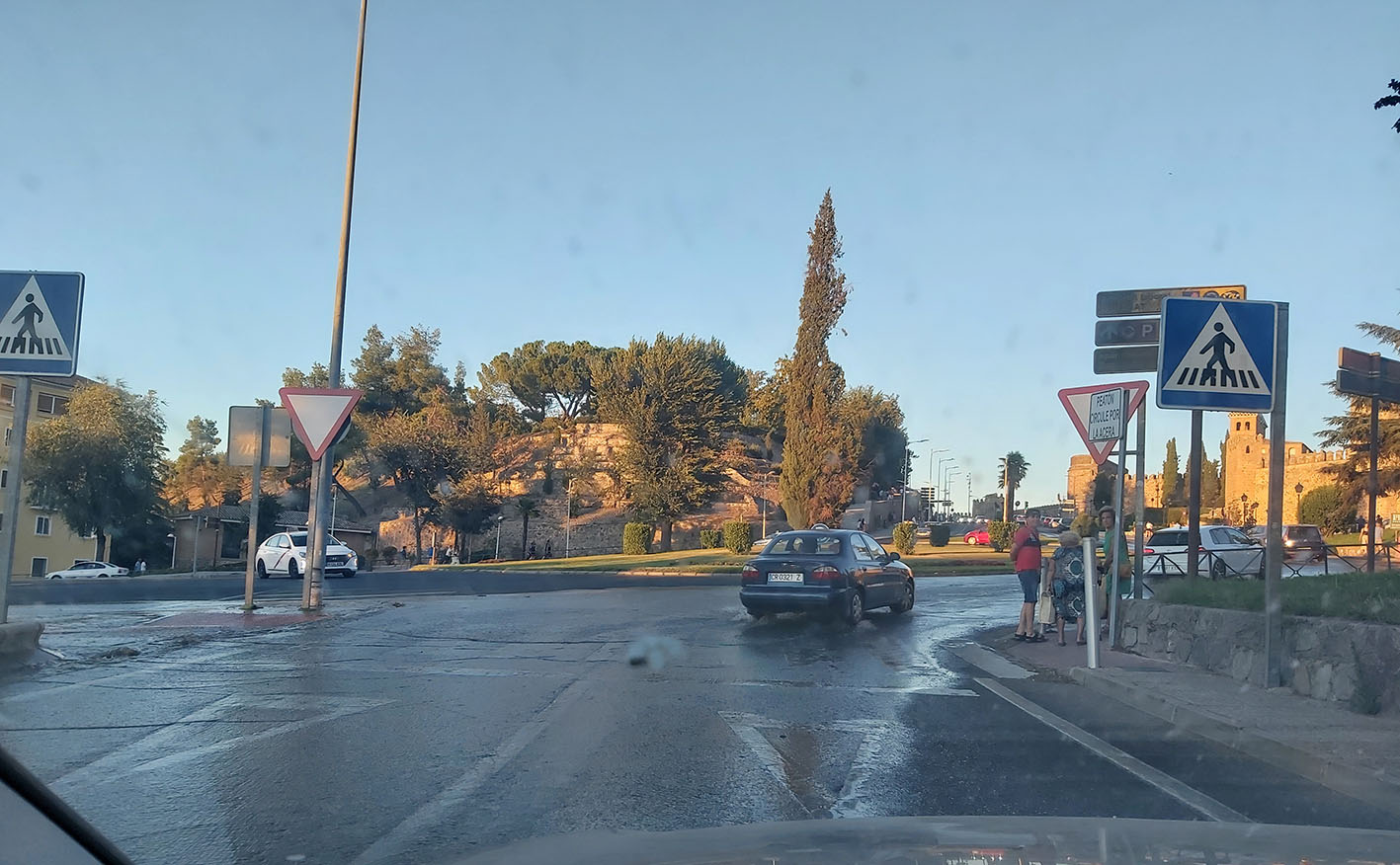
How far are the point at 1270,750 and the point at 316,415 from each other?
1164cm

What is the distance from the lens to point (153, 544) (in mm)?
52625

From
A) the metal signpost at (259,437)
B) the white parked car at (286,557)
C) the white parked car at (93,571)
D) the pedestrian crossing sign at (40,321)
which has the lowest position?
the white parked car at (93,571)

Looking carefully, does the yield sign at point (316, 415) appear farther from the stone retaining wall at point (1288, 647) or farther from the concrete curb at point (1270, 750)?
the stone retaining wall at point (1288, 647)

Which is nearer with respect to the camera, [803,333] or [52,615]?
[52,615]

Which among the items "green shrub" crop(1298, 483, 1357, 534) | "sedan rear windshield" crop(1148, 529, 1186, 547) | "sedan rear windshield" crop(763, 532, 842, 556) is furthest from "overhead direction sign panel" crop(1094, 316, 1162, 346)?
"green shrub" crop(1298, 483, 1357, 534)

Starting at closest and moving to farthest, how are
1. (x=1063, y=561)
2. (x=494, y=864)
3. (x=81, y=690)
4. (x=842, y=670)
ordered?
1. (x=494, y=864)
2. (x=81, y=690)
3. (x=842, y=670)
4. (x=1063, y=561)

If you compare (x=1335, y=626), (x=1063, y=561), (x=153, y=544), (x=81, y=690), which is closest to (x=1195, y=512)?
(x=1063, y=561)

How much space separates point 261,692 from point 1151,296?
11.7 meters

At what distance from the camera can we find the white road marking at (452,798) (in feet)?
14.6

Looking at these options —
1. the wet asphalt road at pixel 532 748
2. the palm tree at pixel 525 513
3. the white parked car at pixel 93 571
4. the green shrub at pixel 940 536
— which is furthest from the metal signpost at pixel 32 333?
the palm tree at pixel 525 513

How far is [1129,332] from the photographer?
Result: 555 inches

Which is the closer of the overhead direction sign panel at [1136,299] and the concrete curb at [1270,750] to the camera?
the concrete curb at [1270,750]

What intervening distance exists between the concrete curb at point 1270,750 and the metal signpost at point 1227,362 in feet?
7.31

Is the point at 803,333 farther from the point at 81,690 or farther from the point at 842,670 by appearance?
the point at 81,690
